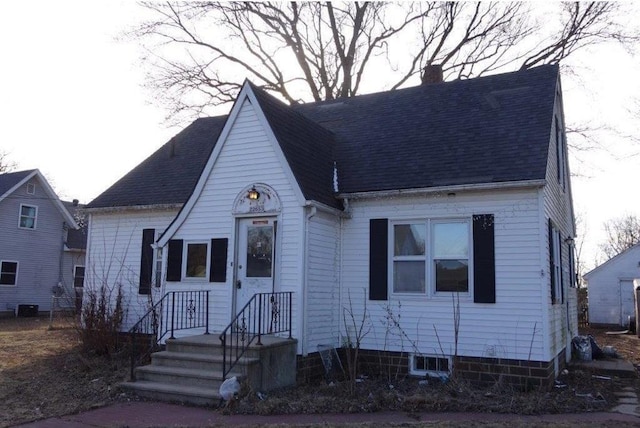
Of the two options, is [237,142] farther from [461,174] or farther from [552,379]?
[552,379]

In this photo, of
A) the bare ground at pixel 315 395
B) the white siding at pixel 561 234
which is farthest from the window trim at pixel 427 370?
the white siding at pixel 561 234

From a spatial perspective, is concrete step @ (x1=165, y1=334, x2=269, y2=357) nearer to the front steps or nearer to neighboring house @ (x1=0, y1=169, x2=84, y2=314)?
the front steps

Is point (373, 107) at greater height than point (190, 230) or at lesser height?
greater

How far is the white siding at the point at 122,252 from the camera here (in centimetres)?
1338

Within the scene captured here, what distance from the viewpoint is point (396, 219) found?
10367mm

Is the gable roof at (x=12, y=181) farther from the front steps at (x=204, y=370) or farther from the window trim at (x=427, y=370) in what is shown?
the window trim at (x=427, y=370)

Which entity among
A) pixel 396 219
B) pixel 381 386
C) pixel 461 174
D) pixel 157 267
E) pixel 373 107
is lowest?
pixel 381 386

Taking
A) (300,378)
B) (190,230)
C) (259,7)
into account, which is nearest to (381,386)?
(300,378)

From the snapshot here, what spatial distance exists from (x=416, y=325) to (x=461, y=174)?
2.87 metres

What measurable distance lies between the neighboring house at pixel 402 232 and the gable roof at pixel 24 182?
1878 cm

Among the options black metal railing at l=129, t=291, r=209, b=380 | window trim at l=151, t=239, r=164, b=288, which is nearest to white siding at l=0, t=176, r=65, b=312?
window trim at l=151, t=239, r=164, b=288

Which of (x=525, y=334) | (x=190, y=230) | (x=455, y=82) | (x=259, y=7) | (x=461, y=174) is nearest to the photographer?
(x=525, y=334)

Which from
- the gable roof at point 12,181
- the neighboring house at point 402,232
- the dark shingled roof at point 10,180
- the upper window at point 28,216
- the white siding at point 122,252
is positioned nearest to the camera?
the neighboring house at point 402,232

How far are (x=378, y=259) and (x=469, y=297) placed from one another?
5.93 ft
